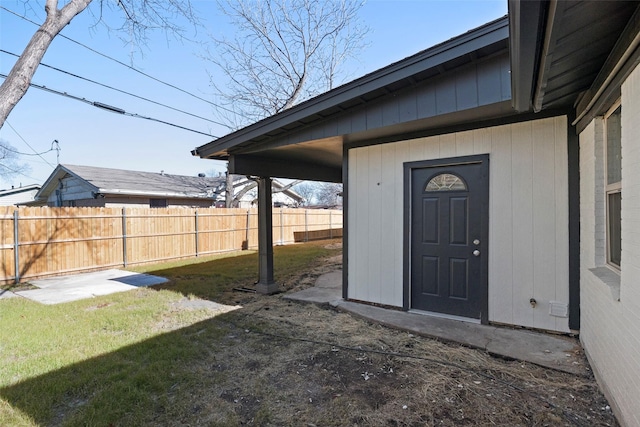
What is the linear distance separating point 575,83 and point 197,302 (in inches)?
216

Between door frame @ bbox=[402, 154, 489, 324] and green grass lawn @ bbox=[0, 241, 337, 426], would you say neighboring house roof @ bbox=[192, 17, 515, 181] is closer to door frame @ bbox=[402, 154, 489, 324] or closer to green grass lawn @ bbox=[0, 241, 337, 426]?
door frame @ bbox=[402, 154, 489, 324]

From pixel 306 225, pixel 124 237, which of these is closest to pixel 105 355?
pixel 124 237

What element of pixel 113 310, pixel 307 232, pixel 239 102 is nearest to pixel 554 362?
pixel 113 310

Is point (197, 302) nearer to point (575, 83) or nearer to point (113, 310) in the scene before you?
point (113, 310)

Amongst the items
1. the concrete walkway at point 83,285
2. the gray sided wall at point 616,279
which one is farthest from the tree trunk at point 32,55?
the gray sided wall at point 616,279

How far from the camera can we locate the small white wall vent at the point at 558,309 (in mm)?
3568

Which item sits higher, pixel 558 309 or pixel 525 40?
pixel 525 40

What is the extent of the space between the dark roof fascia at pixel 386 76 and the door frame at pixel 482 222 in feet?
3.83

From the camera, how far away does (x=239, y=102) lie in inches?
612

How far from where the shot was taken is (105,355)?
11.2ft

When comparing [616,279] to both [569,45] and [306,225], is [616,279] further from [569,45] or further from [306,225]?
[306,225]

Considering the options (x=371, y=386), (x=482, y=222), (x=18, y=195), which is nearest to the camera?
(x=371, y=386)

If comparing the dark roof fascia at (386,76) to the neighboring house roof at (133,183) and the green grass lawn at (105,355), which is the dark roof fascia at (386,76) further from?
the neighboring house roof at (133,183)

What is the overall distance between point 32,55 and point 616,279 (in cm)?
720
